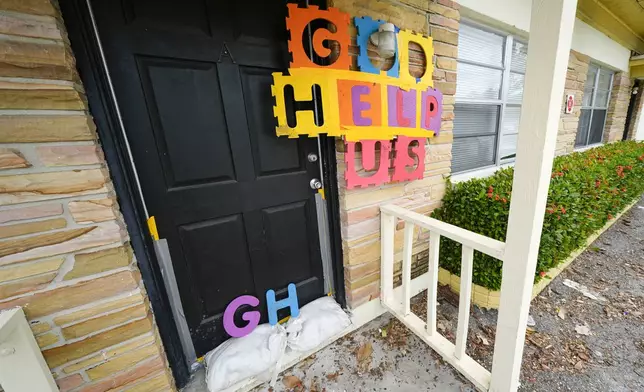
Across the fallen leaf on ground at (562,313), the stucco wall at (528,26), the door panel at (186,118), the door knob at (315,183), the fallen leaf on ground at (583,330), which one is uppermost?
the stucco wall at (528,26)

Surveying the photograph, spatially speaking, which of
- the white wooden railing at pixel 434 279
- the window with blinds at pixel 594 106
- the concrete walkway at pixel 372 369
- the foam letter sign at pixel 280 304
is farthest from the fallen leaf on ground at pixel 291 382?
the window with blinds at pixel 594 106

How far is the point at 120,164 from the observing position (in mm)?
980

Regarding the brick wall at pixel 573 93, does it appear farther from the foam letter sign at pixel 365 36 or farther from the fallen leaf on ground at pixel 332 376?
the fallen leaf on ground at pixel 332 376

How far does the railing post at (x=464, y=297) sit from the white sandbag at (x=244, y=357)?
1018 mm

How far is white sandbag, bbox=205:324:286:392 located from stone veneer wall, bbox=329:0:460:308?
59 cm

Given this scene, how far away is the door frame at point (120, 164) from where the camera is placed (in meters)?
0.86

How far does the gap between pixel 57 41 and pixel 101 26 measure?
0.85ft

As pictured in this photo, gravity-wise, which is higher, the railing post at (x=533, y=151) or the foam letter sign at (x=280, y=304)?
the railing post at (x=533, y=151)

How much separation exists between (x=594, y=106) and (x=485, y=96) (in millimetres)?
4093

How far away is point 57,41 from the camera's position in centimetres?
74

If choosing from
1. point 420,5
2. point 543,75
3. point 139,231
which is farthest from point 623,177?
point 139,231

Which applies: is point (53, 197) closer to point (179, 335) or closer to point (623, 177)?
point (179, 335)

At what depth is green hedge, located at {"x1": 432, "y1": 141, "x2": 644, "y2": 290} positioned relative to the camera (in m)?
1.61

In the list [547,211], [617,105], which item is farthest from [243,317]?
[617,105]
